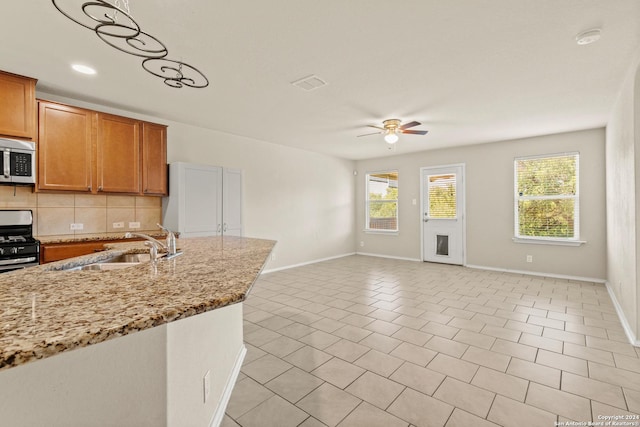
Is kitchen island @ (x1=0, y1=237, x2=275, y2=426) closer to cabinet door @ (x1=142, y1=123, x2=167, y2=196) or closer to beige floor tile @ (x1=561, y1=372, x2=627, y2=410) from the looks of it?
beige floor tile @ (x1=561, y1=372, x2=627, y2=410)

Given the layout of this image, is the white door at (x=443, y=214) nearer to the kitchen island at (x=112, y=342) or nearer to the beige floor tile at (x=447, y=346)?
the beige floor tile at (x=447, y=346)

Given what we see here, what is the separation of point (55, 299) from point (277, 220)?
4909 mm

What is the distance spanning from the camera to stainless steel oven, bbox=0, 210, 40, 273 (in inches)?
104

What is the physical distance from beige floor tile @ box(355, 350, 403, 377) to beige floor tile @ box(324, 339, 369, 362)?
6 cm

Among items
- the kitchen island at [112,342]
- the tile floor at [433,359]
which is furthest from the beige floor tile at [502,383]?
the kitchen island at [112,342]

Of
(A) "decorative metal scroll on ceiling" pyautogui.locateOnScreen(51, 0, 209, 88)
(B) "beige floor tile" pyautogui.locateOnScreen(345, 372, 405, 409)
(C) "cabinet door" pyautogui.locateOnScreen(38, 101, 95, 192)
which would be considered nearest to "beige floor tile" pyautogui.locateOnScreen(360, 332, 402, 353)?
(B) "beige floor tile" pyautogui.locateOnScreen(345, 372, 405, 409)

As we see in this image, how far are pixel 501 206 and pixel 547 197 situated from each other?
0.72m

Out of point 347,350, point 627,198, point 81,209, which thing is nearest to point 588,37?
point 627,198

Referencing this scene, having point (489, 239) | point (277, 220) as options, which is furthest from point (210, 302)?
point (489, 239)

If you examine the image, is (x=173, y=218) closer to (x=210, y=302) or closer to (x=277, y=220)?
(x=277, y=220)

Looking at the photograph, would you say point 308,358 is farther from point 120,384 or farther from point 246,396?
point 120,384

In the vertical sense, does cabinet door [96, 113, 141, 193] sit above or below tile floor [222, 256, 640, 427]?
above

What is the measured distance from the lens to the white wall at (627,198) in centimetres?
255

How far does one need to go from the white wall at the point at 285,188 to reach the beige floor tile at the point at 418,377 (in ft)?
11.7
